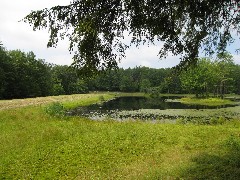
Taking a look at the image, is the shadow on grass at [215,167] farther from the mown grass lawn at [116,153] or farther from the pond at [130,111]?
the pond at [130,111]

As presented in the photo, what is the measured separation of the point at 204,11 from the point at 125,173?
7.53 meters

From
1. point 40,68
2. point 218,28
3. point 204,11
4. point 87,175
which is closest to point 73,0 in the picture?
point 204,11

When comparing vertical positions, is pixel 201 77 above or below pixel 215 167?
above

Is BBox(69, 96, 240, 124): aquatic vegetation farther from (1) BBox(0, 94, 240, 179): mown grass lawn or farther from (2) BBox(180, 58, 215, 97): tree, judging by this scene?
(2) BBox(180, 58, 215, 97): tree

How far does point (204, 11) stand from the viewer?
30.7 feet

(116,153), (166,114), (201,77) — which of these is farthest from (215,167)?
(201,77)

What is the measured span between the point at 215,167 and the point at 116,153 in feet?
18.0

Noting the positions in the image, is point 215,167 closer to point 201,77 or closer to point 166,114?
point 166,114

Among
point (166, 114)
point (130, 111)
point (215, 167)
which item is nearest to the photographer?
point (215, 167)

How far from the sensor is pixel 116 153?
1600 centimetres

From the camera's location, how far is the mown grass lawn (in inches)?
495

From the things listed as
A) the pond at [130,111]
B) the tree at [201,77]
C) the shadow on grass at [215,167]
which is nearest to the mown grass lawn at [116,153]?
the shadow on grass at [215,167]

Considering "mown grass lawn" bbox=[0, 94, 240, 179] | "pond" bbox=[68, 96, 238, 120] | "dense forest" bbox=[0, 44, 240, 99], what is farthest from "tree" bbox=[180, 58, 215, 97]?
"mown grass lawn" bbox=[0, 94, 240, 179]

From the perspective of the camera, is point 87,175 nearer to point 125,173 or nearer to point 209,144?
point 125,173
